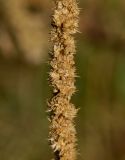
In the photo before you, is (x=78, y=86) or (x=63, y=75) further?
(x=78, y=86)

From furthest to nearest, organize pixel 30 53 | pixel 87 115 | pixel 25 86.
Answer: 1. pixel 30 53
2. pixel 25 86
3. pixel 87 115

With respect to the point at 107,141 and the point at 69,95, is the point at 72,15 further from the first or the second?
the point at 107,141

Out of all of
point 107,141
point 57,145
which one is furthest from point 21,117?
point 57,145

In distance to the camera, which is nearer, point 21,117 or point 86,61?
point 86,61

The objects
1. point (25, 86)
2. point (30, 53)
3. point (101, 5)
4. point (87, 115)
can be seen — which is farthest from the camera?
point (101, 5)

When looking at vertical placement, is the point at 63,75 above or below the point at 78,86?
below
